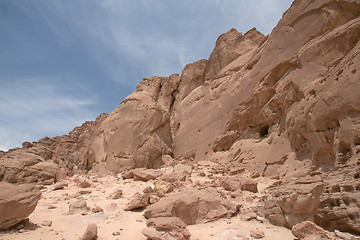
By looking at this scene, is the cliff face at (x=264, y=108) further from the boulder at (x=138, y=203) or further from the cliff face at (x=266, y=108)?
the boulder at (x=138, y=203)

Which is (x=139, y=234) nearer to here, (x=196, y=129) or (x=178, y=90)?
(x=196, y=129)

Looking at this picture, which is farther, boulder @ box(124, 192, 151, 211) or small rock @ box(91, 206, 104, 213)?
boulder @ box(124, 192, 151, 211)

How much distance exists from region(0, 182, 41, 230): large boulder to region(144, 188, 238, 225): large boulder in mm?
2272

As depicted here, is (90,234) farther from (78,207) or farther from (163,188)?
(163,188)

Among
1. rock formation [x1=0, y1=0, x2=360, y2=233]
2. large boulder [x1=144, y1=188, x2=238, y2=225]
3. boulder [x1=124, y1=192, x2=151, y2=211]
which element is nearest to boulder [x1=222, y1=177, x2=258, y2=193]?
rock formation [x1=0, y1=0, x2=360, y2=233]

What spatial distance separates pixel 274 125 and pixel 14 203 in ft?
31.0

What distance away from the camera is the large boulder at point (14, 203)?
4094mm

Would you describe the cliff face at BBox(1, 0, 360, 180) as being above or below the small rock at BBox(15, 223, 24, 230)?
above

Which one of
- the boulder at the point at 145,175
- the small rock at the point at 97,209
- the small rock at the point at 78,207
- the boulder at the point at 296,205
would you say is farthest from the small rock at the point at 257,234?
the boulder at the point at 145,175

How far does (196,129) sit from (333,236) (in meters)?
11.2

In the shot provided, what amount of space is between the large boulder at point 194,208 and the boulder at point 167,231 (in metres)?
0.70

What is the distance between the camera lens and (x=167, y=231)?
4.30 meters

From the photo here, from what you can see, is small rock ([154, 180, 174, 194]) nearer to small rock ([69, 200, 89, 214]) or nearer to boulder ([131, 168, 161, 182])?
boulder ([131, 168, 161, 182])

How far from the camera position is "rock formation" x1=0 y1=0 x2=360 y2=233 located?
5.23 meters
